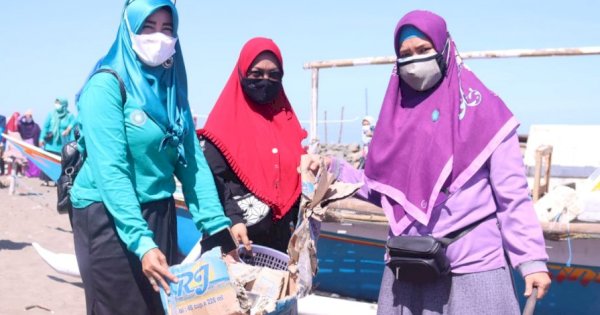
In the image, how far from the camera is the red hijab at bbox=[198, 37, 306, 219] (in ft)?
9.79

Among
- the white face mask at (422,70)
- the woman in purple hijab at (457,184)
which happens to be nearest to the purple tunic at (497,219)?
the woman in purple hijab at (457,184)

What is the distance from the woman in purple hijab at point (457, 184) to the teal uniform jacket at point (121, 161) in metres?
0.82

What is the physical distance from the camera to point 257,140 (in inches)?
120

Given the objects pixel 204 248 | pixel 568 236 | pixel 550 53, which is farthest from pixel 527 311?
pixel 550 53

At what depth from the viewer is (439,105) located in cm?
234

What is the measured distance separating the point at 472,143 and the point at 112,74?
3.92 feet

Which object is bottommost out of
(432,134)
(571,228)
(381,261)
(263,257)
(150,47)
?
(381,261)

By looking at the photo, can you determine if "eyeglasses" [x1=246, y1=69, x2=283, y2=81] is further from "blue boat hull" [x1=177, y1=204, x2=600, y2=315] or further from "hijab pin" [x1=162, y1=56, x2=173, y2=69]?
"blue boat hull" [x1=177, y1=204, x2=600, y2=315]

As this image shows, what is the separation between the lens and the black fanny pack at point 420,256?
7.27 ft

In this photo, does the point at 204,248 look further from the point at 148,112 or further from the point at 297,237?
the point at 148,112

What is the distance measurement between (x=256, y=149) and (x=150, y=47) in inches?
32.6

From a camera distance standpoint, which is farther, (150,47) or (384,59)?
(384,59)

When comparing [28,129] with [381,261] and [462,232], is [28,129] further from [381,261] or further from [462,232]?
[462,232]

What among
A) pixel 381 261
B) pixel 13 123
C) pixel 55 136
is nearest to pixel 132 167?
pixel 381 261
